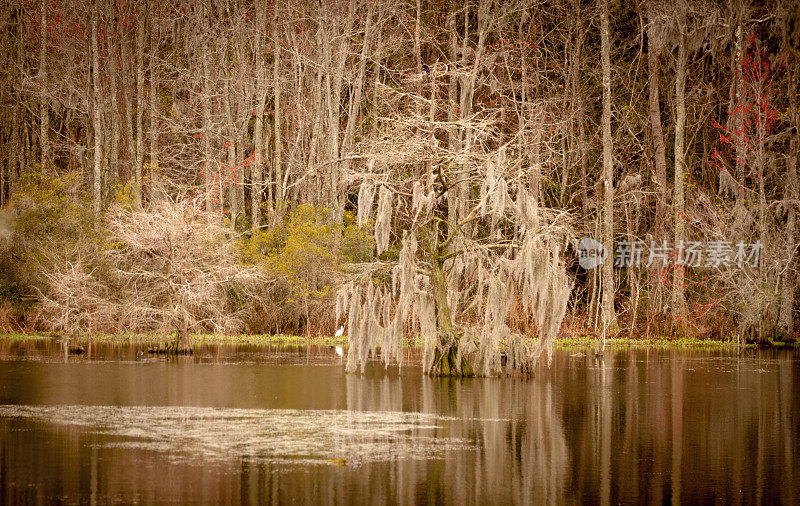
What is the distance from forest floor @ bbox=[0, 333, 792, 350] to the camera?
102ft

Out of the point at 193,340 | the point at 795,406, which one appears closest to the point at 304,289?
the point at 193,340

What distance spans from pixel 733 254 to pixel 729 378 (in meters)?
11.1

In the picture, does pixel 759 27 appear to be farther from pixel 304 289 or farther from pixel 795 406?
pixel 795 406

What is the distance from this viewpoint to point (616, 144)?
41.1 m

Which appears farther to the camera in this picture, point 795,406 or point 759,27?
point 759,27

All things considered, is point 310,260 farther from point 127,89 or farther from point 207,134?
point 127,89

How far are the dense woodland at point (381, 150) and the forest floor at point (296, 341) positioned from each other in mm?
589

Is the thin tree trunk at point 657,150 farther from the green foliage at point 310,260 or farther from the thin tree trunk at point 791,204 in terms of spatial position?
the green foliage at point 310,260

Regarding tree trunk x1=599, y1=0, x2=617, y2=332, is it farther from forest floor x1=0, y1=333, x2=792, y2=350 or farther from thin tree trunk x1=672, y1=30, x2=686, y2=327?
forest floor x1=0, y1=333, x2=792, y2=350

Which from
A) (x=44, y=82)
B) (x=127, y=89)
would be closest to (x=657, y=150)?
(x=127, y=89)

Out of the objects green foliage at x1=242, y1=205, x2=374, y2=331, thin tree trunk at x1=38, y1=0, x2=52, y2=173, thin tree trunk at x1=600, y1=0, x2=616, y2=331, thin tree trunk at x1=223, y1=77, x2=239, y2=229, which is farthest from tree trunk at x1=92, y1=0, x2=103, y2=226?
thin tree trunk at x1=600, y1=0, x2=616, y2=331

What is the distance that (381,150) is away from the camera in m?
23.0

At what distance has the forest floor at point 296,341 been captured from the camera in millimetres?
→ 31188

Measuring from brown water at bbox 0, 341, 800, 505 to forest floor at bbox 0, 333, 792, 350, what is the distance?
25.5 feet
